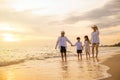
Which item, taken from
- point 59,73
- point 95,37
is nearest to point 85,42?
point 95,37

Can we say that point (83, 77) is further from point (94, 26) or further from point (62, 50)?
point (62, 50)

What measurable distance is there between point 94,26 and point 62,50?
3.66m

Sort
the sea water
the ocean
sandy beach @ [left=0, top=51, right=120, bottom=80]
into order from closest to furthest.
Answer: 1. sandy beach @ [left=0, top=51, right=120, bottom=80]
2. the sea water
3. the ocean

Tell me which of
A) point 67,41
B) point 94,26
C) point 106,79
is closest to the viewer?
point 106,79

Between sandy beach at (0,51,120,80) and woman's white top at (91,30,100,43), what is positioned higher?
woman's white top at (91,30,100,43)

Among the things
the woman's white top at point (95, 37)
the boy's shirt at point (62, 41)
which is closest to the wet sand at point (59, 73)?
the woman's white top at point (95, 37)

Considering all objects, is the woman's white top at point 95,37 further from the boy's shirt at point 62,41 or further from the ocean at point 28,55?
the ocean at point 28,55

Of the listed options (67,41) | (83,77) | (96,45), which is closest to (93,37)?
(96,45)

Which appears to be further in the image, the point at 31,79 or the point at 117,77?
the point at 31,79

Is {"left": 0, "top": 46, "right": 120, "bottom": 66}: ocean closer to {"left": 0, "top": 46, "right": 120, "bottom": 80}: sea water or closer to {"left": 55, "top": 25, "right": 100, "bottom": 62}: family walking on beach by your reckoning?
{"left": 0, "top": 46, "right": 120, "bottom": 80}: sea water

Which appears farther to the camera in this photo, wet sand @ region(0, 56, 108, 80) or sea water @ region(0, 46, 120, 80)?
sea water @ region(0, 46, 120, 80)

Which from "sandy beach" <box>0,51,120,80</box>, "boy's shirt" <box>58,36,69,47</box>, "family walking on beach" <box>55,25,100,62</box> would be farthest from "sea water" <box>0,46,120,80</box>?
"boy's shirt" <box>58,36,69,47</box>

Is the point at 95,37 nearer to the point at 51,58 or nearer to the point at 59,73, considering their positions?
the point at 59,73

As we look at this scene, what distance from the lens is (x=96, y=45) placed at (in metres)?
17.6
